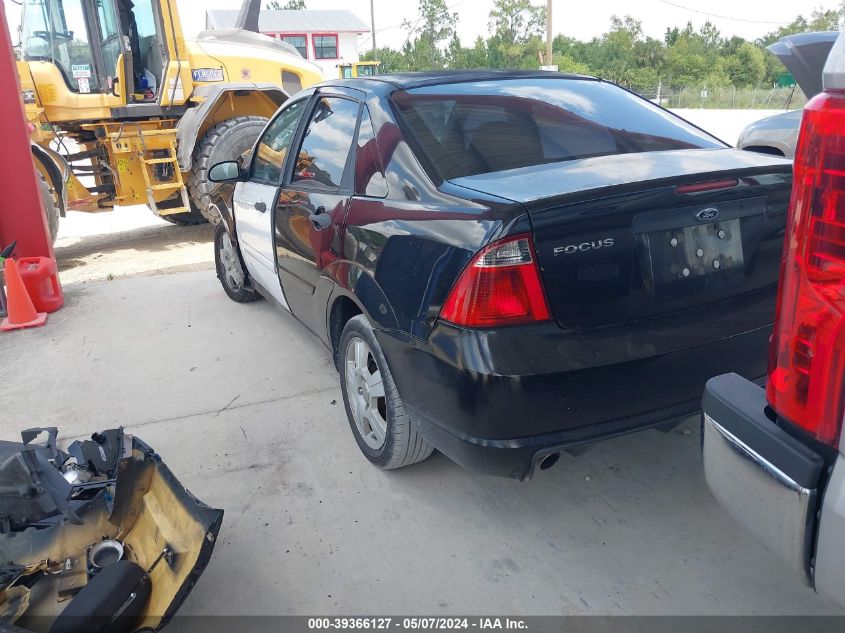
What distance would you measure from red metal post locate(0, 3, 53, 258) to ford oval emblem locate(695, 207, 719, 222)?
18.0 feet

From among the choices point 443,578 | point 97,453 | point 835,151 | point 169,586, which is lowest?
point 443,578

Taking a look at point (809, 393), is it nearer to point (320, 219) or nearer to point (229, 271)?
point (320, 219)

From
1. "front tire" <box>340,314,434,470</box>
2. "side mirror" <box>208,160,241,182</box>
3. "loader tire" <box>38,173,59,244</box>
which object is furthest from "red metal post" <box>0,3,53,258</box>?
"front tire" <box>340,314,434,470</box>

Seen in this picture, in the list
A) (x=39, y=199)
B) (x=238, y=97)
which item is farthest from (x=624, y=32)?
(x=39, y=199)

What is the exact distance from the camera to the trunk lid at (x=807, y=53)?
5.10 meters

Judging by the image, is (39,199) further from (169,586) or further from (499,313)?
(499,313)

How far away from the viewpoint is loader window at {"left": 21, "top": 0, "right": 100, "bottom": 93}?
7996 millimetres

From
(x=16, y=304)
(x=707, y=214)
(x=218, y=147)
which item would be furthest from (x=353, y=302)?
(x=218, y=147)

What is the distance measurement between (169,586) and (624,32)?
6836 centimetres

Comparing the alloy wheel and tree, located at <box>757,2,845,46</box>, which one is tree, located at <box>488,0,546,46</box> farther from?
the alloy wheel

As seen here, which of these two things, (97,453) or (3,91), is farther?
(3,91)

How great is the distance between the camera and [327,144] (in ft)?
11.0

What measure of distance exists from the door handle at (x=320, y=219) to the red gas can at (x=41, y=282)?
353cm

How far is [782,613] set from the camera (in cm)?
216
